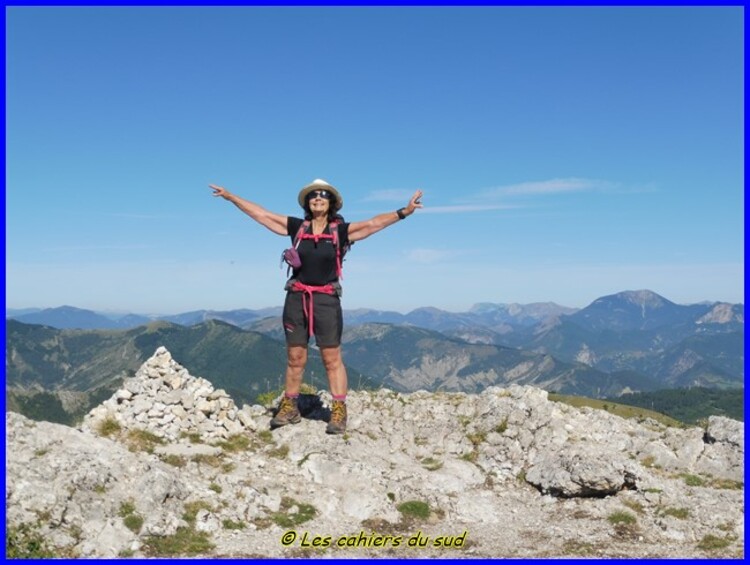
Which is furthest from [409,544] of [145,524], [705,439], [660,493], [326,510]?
[705,439]

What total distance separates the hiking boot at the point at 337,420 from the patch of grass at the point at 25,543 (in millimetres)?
6151

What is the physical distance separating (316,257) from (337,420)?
3.86 metres

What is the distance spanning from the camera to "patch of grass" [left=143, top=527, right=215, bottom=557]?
8.55 m

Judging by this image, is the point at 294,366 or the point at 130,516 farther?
the point at 294,366

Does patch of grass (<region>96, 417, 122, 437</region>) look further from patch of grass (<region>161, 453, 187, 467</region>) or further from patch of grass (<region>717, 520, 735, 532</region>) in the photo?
patch of grass (<region>717, 520, 735, 532</region>)

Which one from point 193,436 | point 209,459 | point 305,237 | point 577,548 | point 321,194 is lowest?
point 577,548

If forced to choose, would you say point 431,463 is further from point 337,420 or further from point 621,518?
point 621,518

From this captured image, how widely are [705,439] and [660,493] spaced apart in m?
3.90

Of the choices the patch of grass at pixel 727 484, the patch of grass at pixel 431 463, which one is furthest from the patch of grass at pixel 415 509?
the patch of grass at pixel 727 484

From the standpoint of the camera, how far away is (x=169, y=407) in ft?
42.8

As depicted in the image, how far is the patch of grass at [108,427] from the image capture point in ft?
40.0

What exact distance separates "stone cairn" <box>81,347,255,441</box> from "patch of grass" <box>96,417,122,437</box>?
0.07m

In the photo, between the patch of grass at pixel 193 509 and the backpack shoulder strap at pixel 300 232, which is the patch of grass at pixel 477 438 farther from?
the patch of grass at pixel 193 509

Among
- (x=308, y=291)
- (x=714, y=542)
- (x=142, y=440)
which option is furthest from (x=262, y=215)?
(x=714, y=542)
